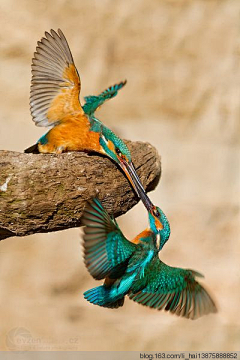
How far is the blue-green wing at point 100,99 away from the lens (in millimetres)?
1975

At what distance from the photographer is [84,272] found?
3.07m

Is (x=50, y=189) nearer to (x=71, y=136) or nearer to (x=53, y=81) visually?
(x=71, y=136)

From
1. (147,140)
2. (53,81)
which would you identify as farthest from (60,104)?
(147,140)

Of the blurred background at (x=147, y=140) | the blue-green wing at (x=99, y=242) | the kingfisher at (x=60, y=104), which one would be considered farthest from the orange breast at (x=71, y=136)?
the blurred background at (x=147, y=140)

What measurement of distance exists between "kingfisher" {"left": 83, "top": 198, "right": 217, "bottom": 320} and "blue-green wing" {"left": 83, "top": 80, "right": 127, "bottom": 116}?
17.6 inches

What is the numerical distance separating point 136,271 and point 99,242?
186 mm

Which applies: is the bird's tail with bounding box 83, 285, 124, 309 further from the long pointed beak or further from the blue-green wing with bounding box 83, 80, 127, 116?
the blue-green wing with bounding box 83, 80, 127, 116

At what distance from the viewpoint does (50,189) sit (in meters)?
1.57

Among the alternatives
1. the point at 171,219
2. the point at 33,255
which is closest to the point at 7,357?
the point at 33,255

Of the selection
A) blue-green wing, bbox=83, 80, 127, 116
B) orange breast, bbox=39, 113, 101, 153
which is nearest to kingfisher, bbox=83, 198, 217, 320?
orange breast, bbox=39, 113, 101, 153

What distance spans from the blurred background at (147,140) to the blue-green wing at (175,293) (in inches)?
54.3

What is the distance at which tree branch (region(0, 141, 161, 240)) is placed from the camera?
5.08 feet

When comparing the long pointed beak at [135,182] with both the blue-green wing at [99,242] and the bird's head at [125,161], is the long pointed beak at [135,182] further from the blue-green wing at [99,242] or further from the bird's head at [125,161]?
the blue-green wing at [99,242]

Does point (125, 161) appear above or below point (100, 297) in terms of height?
above
